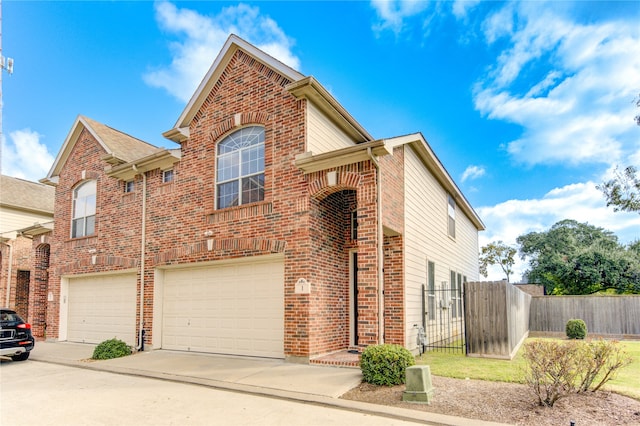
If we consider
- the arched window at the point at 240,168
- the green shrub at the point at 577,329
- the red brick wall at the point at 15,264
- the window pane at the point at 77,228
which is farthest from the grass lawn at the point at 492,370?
the red brick wall at the point at 15,264

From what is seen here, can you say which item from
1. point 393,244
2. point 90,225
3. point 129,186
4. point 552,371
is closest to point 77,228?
point 90,225

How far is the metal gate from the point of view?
12211 mm

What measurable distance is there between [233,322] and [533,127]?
14.3 m

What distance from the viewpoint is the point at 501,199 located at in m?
32.6

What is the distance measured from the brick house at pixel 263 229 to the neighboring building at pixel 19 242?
4245 millimetres

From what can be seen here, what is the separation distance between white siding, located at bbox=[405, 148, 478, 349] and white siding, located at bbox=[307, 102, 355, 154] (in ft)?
6.62

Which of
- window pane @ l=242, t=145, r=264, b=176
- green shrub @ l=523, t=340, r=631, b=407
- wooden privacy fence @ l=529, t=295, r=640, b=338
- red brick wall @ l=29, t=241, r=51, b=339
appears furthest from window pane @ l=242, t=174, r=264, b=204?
wooden privacy fence @ l=529, t=295, r=640, b=338

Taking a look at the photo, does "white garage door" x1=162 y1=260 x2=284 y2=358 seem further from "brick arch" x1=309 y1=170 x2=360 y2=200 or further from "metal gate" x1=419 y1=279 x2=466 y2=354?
"metal gate" x1=419 y1=279 x2=466 y2=354

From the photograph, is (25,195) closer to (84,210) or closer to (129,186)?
(84,210)

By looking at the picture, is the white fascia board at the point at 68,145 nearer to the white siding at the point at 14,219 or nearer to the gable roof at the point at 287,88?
the gable roof at the point at 287,88

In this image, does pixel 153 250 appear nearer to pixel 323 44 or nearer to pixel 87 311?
pixel 87 311

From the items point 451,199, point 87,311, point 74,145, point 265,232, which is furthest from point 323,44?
point 87,311

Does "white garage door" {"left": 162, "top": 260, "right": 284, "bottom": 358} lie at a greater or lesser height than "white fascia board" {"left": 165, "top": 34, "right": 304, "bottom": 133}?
lesser

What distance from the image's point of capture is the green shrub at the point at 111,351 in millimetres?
11672
